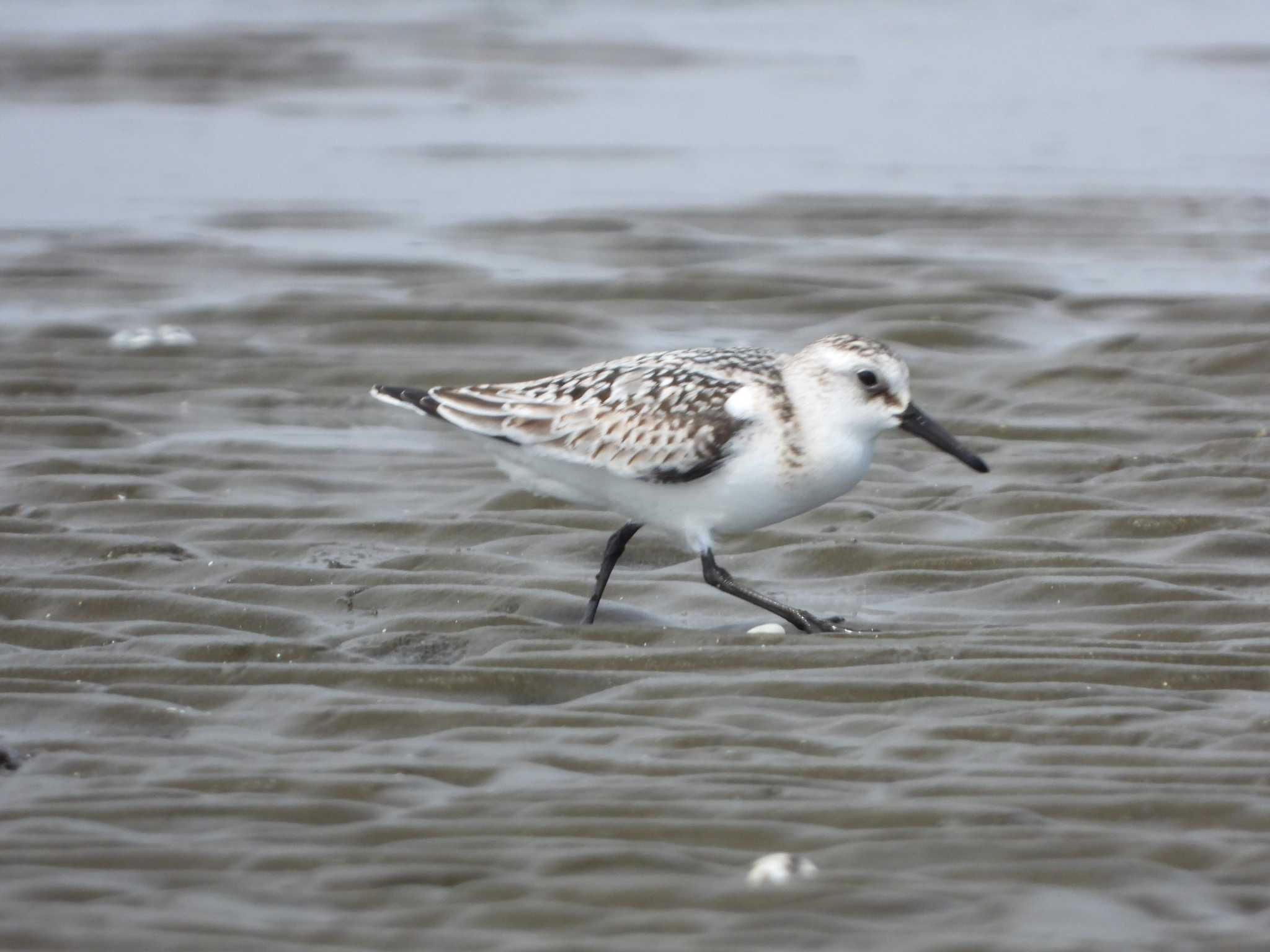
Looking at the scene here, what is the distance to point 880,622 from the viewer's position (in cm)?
709

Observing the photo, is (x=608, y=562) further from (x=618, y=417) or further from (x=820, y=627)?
(x=820, y=627)

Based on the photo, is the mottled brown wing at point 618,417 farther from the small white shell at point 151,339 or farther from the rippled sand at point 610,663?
the small white shell at point 151,339

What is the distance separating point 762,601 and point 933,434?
930 mm

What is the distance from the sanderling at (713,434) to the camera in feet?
23.1

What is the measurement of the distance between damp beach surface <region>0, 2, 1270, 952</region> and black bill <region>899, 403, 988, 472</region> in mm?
504

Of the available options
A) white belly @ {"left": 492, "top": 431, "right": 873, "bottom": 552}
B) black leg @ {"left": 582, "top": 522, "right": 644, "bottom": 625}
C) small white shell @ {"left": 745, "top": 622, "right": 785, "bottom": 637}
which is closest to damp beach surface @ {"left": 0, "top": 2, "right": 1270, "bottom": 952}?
black leg @ {"left": 582, "top": 522, "right": 644, "bottom": 625}

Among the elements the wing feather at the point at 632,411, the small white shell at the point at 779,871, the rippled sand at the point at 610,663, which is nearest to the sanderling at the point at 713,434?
the wing feather at the point at 632,411

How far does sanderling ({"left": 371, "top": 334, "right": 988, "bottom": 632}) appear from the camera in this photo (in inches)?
277

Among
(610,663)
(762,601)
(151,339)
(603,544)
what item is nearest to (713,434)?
(762,601)

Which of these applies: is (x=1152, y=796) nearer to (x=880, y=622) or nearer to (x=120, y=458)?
(x=880, y=622)

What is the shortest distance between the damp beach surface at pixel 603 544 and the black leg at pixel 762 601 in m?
0.17

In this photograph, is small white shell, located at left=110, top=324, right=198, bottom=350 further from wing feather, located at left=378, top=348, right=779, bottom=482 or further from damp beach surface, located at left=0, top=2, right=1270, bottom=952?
wing feather, located at left=378, top=348, right=779, bottom=482

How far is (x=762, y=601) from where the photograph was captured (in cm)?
705

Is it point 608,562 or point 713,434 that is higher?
point 713,434
